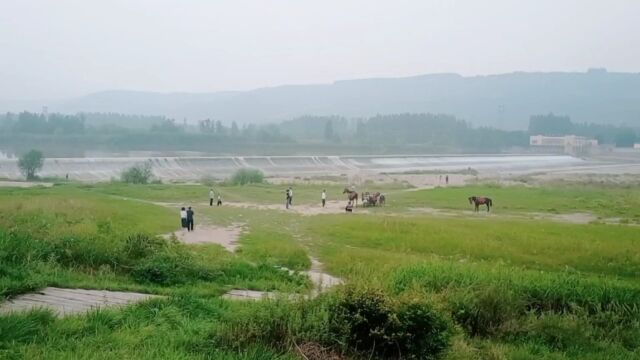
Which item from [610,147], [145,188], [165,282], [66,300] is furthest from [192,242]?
[610,147]

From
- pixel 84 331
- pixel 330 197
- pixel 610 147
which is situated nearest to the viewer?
pixel 84 331

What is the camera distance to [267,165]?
90625 mm

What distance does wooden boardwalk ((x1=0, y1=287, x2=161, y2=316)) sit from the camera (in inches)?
307

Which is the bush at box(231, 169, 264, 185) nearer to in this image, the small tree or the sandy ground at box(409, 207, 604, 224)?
the small tree

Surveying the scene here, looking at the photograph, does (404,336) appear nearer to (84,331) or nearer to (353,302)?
(353,302)

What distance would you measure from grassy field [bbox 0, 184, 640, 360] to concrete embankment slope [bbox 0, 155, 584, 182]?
5471 cm

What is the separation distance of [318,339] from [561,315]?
5217 mm

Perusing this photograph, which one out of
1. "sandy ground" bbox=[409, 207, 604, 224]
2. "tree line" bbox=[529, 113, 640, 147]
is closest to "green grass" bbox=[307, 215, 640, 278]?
"sandy ground" bbox=[409, 207, 604, 224]

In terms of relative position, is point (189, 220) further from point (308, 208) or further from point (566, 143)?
point (566, 143)

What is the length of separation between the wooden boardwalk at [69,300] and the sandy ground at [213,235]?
28.4 feet

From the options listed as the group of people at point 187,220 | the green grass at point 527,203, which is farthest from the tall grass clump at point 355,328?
the green grass at point 527,203

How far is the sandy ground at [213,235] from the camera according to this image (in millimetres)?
19608

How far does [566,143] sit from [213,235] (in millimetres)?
156662

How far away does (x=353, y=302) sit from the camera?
268 inches
